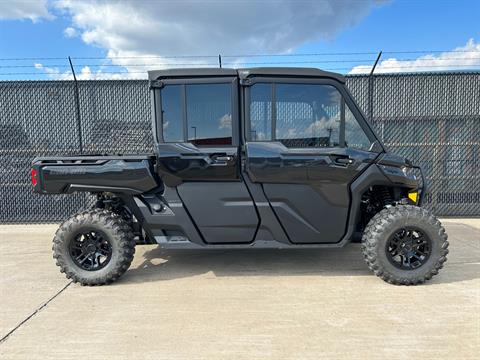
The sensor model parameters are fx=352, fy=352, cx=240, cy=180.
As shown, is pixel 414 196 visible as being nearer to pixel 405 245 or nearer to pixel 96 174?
pixel 405 245

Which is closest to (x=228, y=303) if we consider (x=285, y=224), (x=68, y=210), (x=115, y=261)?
(x=285, y=224)

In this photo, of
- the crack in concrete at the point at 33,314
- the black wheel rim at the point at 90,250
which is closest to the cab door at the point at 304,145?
the black wheel rim at the point at 90,250

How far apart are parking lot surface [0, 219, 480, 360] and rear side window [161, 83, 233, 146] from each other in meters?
1.60

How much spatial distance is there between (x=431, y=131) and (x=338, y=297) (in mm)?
5087

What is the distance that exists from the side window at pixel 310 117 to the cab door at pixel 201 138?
1.65 ft

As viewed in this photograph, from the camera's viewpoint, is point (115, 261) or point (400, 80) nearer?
point (115, 261)

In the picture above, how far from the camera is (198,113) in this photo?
374 cm

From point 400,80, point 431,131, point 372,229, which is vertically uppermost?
point 400,80

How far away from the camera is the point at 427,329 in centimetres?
284

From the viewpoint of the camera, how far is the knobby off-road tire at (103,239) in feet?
12.5

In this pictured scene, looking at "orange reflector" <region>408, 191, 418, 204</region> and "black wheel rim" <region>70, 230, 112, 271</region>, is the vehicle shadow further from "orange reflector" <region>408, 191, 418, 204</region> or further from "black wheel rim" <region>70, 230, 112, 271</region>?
"orange reflector" <region>408, 191, 418, 204</region>

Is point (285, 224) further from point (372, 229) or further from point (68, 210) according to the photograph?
point (68, 210)

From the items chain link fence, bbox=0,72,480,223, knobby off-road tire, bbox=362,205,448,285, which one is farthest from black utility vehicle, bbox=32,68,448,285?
chain link fence, bbox=0,72,480,223

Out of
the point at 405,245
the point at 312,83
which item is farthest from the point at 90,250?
the point at 405,245
